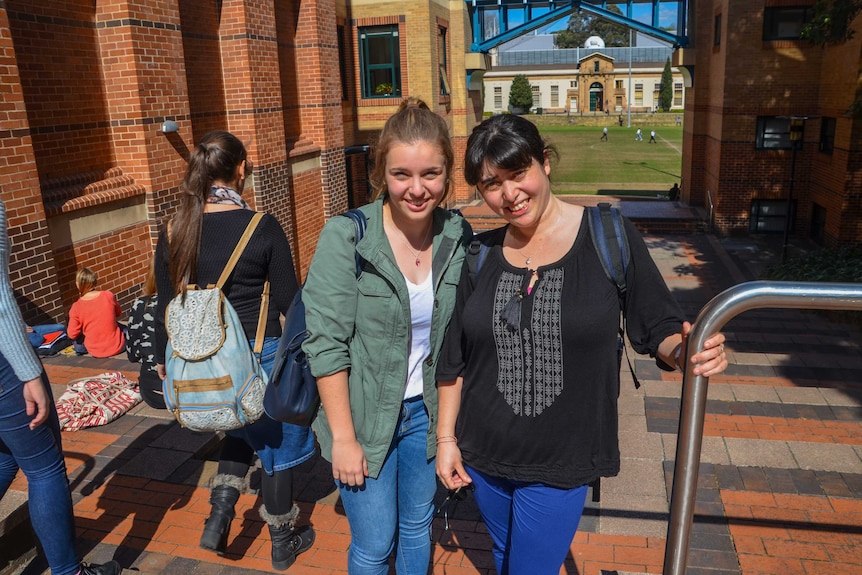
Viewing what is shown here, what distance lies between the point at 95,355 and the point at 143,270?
2164 mm

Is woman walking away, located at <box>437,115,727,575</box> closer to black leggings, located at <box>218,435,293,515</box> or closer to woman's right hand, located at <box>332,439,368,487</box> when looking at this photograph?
woman's right hand, located at <box>332,439,368,487</box>

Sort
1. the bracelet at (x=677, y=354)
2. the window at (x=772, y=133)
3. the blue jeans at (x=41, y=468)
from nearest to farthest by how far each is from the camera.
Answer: the bracelet at (x=677, y=354)
the blue jeans at (x=41, y=468)
the window at (x=772, y=133)

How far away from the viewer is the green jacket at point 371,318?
92.6 inches

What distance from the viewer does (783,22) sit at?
17125 mm

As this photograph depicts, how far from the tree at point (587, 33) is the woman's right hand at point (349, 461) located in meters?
110

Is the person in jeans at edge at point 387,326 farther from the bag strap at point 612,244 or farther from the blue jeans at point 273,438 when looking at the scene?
the blue jeans at point 273,438

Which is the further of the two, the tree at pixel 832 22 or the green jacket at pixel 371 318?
the tree at pixel 832 22

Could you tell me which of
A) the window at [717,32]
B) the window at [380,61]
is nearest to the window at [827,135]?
the window at [717,32]

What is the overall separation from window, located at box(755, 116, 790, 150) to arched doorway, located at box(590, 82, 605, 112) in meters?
68.4

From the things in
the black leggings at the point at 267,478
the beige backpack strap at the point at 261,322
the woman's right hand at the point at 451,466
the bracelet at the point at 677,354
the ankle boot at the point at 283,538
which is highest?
the bracelet at the point at 677,354

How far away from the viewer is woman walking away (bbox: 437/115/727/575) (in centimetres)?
221

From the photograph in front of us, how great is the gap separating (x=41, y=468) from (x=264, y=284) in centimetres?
121

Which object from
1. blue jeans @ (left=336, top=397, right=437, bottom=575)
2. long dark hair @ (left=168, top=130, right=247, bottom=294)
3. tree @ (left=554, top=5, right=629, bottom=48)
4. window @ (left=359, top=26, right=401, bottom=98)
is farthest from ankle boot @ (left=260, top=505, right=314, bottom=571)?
tree @ (left=554, top=5, right=629, bottom=48)

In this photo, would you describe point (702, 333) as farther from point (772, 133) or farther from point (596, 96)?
point (596, 96)
